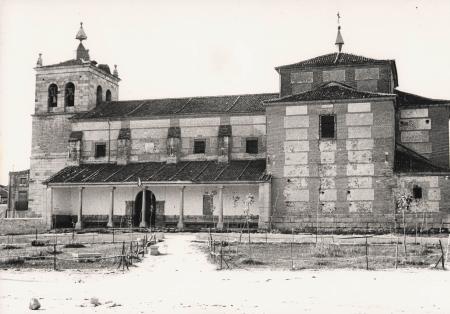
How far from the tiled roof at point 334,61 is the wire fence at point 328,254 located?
15588 millimetres

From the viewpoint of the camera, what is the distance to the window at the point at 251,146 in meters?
47.7

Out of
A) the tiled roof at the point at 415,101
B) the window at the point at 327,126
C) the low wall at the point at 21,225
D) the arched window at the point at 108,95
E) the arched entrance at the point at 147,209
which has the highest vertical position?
the arched window at the point at 108,95

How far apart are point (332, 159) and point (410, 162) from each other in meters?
4.64

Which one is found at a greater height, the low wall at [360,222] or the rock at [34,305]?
the low wall at [360,222]

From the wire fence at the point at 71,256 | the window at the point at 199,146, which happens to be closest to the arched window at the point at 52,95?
the window at the point at 199,146

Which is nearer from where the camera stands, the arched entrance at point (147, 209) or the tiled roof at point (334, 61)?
the tiled roof at point (334, 61)

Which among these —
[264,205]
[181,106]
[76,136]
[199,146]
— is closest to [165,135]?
[199,146]

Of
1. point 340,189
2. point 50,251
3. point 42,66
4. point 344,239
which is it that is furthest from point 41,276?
point 42,66

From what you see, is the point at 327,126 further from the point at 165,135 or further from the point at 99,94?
the point at 99,94

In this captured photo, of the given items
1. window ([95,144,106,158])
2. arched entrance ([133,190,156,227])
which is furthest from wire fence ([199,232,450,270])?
window ([95,144,106,158])

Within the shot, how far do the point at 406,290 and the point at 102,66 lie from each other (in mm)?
43946

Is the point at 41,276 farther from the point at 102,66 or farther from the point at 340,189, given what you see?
the point at 102,66

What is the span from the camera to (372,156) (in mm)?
41250

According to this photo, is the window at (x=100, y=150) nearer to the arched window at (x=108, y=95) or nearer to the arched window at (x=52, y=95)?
the arched window at (x=52, y=95)
